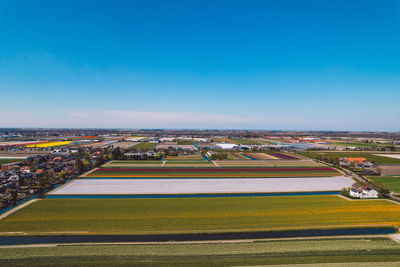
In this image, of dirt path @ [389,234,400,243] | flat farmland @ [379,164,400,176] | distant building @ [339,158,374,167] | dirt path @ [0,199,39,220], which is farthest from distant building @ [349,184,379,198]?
dirt path @ [0,199,39,220]

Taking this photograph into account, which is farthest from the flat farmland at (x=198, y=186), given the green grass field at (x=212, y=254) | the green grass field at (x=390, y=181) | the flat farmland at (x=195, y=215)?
the green grass field at (x=212, y=254)

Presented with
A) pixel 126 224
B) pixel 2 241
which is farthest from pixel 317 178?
pixel 2 241

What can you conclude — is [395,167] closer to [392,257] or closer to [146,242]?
[392,257]

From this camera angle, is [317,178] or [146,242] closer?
[146,242]

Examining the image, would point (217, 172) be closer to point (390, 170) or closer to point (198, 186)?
point (198, 186)

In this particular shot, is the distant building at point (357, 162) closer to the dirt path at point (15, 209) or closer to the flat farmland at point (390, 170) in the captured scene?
the flat farmland at point (390, 170)
